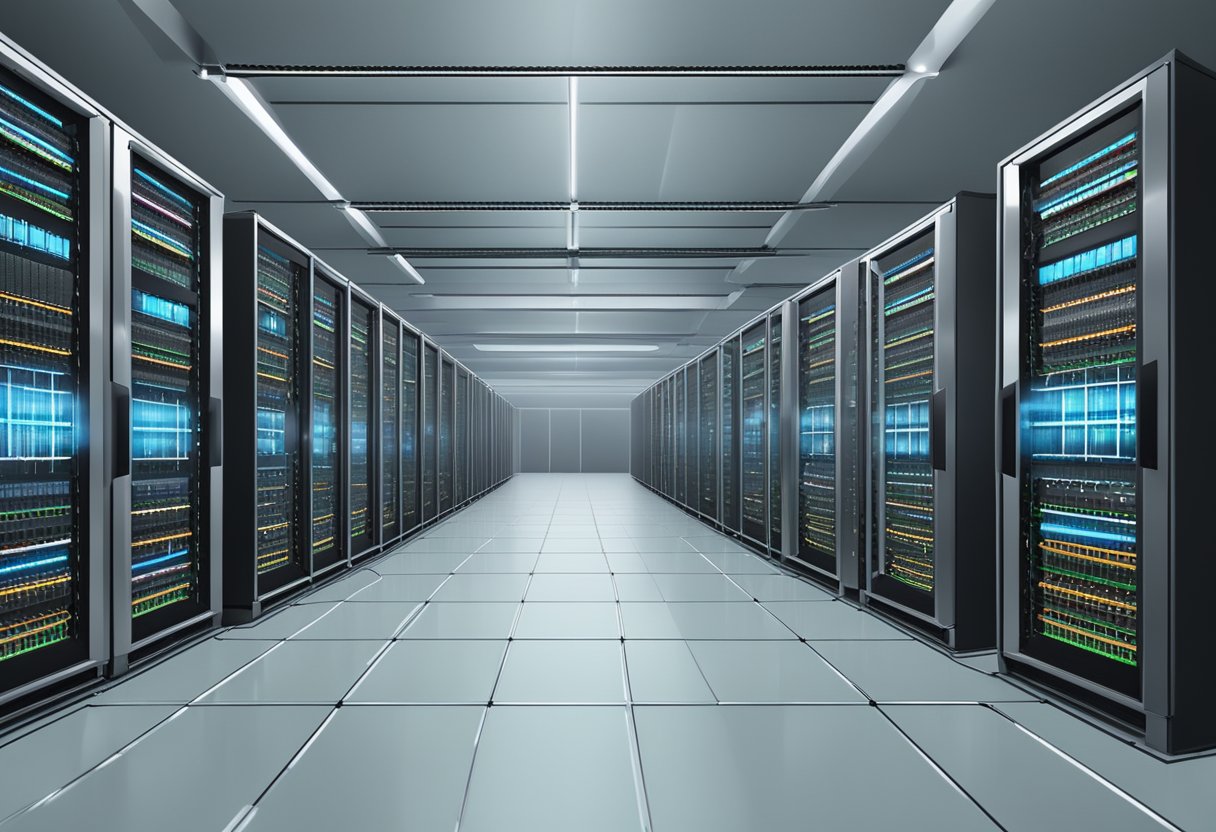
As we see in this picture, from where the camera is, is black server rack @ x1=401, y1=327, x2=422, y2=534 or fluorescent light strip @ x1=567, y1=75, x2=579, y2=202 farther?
black server rack @ x1=401, y1=327, x2=422, y2=534

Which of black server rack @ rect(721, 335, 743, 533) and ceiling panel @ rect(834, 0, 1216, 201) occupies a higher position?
ceiling panel @ rect(834, 0, 1216, 201)

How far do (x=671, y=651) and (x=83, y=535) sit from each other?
7.87 feet

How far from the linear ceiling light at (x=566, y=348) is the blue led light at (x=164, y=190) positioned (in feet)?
33.0

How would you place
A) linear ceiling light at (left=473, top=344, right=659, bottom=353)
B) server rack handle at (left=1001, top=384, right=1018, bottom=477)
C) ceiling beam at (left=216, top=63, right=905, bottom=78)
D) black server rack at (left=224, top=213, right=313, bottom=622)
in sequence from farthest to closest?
linear ceiling light at (left=473, top=344, right=659, bottom=353) → ceiling beam at (left=216, top=63, right=905, bottom=78) → black server rack at (left=224, top=213, right=313, bottom=622) → server rack handle at (left=1001, top=384, right=1018, bottom=477)

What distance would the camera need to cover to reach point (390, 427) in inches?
241

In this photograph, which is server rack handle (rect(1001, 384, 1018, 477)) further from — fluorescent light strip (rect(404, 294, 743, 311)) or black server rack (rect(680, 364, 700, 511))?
fluorescent light strip (rect(404, 294, 743, 311))

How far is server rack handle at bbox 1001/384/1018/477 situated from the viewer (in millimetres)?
2527

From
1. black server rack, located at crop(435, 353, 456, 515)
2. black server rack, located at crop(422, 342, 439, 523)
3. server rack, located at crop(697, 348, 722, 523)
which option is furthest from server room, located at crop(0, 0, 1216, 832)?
black server rack, located at crop(435, 353, 456, 515)

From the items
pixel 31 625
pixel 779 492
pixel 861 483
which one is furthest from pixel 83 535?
pixel 779 492

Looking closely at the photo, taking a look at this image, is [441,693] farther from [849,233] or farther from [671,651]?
[849,233]

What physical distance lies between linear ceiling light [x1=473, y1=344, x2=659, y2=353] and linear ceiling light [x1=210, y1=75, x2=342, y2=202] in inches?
301

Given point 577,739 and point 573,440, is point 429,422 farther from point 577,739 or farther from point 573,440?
point 573,440

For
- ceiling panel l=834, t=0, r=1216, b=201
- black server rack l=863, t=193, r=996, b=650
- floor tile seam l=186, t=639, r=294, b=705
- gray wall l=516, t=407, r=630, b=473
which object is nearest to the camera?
floor tile seam l=186, t=639, r=294, b=705

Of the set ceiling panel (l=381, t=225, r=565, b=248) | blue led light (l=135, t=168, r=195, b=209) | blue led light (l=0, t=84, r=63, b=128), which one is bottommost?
blue led light (l=135, t=168, r=195, b=209)
